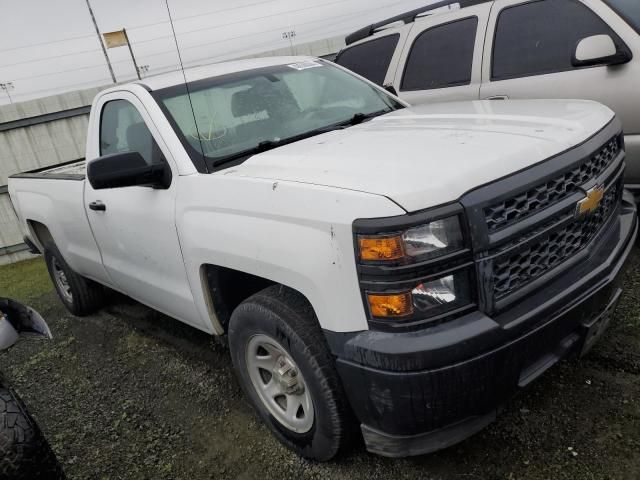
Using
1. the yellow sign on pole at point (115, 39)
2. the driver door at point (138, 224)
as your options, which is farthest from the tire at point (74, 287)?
the yellow sign on pole at point (115, 39)

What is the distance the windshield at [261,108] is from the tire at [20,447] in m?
1.35

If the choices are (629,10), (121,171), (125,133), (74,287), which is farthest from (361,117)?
(74,287)

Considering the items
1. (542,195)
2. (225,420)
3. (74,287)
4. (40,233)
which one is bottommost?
(225,420)

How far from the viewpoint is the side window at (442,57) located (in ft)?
14.5

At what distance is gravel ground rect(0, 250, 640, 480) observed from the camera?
2.20 meters

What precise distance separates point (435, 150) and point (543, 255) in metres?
0.59

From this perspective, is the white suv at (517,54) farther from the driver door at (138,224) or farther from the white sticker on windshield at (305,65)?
the driver door at (138,224)

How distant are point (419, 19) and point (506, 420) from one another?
393 cm

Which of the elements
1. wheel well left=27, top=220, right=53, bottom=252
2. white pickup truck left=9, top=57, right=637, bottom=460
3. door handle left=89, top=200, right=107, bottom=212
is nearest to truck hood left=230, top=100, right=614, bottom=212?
white pickup truck left=9, top=57, right=637, bottom=460

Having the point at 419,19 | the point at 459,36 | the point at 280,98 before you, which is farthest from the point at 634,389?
the point at 419,19

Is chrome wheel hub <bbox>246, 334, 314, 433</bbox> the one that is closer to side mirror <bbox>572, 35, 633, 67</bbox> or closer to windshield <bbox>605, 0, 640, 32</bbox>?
side mirror <bbox>572, 35, 633, 67</bbox>

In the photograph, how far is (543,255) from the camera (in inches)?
77.2

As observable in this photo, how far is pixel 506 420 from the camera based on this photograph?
2434mm

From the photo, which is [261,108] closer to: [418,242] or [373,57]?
[418,242]
